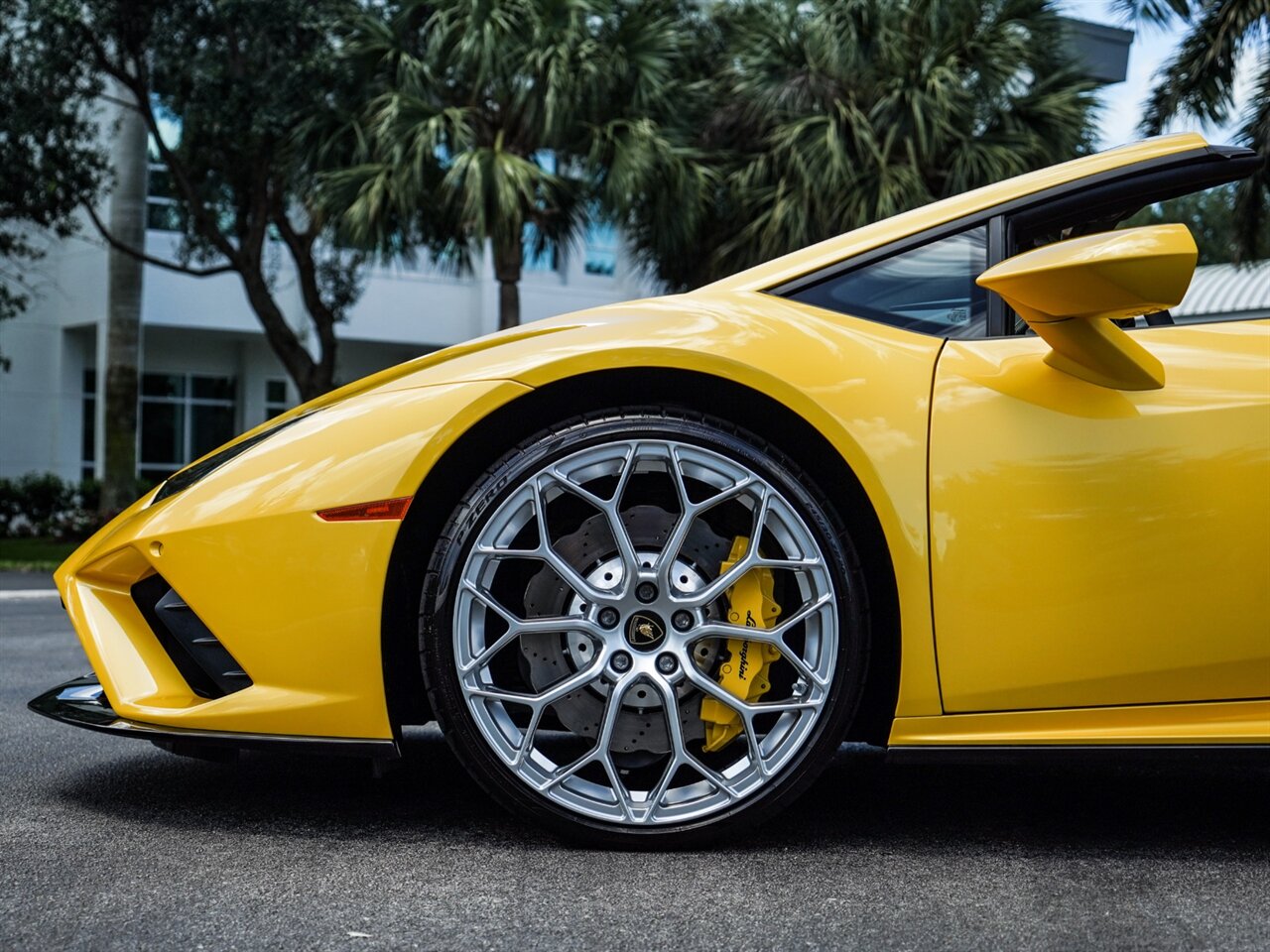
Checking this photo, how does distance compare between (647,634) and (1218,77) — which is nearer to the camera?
(647,634)

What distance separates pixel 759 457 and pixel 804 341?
0.23 meters

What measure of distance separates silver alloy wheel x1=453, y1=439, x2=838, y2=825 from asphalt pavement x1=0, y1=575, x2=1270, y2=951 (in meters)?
0.14

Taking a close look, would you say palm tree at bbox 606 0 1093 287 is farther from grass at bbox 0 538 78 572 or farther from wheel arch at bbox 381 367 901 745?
wheel arch at bbox 381 367 901 745

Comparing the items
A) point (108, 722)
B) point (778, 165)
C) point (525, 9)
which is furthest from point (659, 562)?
point (778, 165)

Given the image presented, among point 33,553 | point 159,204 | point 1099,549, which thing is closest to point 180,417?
point 159,204

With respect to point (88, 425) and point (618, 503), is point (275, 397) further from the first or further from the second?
point (618, 503)

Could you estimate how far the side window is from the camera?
227 cm

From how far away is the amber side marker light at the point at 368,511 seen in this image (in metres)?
2.10

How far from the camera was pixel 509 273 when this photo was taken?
12.1m

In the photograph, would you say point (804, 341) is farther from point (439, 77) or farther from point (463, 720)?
point (439, 77)

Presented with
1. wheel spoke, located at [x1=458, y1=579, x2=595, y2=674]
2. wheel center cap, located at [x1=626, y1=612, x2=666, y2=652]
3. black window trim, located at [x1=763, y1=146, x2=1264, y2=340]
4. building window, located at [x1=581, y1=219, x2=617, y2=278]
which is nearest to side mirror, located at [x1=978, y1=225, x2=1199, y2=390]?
black window trim, located at [x1=763, y1=146, x2=1264, y2=340]

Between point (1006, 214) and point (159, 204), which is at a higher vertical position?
point (159, 204)

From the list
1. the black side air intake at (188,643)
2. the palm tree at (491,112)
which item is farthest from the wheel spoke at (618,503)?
the palm tree at (491,112)

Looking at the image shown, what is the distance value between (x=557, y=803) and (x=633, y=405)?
0.70 metres
